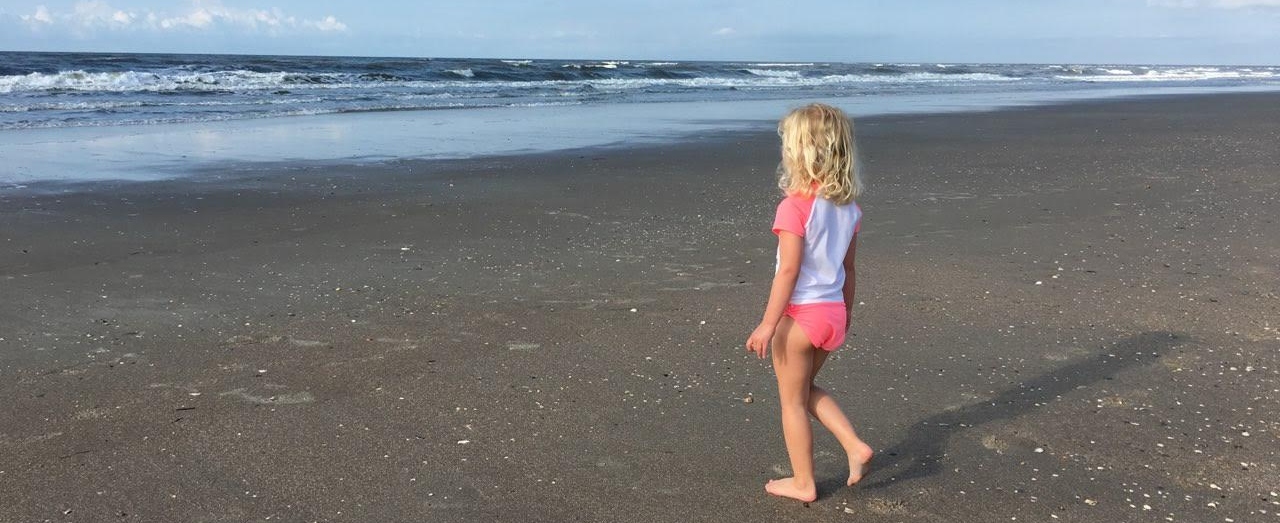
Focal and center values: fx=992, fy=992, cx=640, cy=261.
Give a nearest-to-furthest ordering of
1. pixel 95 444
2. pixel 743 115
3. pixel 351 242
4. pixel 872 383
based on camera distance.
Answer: pixel 95 444 < pixel 872 383 < pixel 351 242 < pixel 743 115

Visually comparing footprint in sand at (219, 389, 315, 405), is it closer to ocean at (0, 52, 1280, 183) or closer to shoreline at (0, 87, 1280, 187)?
shoreline at (0, 87, 1280, 187)

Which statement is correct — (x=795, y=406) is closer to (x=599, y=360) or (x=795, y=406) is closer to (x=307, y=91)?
(x=599, y=360)

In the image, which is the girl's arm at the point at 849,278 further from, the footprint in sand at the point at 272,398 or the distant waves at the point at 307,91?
the distant waves at the point at 307,91

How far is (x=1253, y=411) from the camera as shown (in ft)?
12.4

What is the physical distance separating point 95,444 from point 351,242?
3.47m

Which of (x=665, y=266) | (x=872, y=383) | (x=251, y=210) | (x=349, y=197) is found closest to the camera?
(x=872, y=383)

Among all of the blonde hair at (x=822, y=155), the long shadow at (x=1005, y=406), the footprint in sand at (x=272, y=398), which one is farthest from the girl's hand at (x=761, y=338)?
the footprint in sand at (x=272, y=398)

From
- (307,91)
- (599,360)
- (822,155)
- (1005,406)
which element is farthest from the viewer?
(307,91)

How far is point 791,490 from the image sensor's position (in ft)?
10.2

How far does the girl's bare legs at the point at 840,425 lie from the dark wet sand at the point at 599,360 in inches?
3.9

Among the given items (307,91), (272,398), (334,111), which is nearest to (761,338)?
(272,398)

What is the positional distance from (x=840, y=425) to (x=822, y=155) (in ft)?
2.91

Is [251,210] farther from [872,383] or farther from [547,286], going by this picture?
[872,383]

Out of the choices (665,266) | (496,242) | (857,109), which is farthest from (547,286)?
(857,109)
